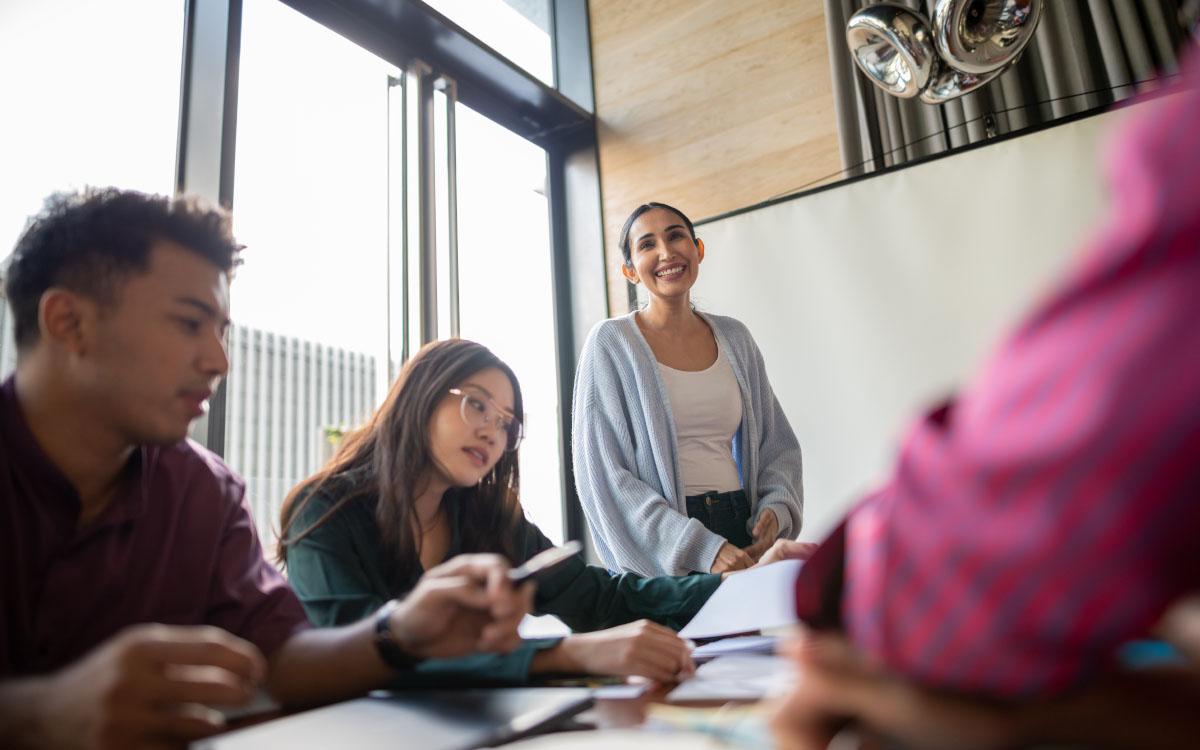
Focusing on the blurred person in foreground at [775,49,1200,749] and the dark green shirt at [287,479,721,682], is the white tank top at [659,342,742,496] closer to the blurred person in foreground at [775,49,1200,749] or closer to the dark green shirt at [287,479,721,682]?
the dark green shirt at [287,479,721,682]

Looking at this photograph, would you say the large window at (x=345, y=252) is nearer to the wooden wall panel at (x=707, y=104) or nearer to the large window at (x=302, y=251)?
the large window at (x=302, y=251)

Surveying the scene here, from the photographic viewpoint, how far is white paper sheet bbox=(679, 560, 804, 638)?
0.92 m

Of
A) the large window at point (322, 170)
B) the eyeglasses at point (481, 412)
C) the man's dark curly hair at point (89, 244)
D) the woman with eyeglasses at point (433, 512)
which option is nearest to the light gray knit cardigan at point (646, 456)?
the woman with eyeglasses at point (433, 512)

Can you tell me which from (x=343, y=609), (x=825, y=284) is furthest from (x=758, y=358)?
(x=343, y=609)

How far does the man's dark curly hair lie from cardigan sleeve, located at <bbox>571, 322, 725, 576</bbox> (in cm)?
100

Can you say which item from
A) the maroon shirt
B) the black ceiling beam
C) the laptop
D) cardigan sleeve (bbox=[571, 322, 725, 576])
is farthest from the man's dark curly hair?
the black ceiling beam

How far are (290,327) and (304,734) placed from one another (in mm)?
1785

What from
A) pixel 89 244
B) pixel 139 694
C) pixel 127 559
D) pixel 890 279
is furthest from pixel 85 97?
pixel 890 279

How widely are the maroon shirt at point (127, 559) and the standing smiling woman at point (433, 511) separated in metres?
0.12

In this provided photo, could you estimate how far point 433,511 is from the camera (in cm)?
134

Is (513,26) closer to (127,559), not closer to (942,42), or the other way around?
(942,42)

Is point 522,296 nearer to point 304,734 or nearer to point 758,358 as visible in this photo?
point 758,358

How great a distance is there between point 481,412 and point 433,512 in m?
0.19

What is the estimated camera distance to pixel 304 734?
0.59 m
